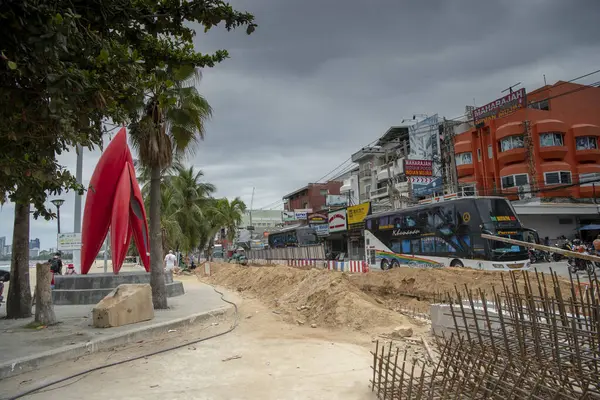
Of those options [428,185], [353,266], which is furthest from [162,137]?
[428,185]

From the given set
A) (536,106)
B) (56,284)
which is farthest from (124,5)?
(536,106)

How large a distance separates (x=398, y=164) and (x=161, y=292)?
44602mm

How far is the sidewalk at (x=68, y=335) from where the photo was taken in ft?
22.0

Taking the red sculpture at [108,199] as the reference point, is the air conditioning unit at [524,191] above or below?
above

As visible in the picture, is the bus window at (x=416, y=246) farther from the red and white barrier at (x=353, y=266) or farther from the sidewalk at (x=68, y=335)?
the sidewalk at (x=68, y=335)

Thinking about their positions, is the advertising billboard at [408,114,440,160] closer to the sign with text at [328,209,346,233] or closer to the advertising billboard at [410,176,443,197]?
the advertising billboard at [410,176,443,197]

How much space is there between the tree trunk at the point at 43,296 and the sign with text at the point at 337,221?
26926 millimetres

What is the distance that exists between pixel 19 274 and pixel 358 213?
25.5m

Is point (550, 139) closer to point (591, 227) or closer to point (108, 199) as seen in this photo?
point (591, 227)

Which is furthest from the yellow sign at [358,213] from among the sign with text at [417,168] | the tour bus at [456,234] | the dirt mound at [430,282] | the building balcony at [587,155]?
the building balcony at [587,155]

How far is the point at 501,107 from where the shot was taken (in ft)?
135

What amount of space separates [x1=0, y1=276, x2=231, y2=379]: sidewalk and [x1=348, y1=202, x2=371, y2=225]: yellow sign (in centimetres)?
2143

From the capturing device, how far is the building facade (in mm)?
75000

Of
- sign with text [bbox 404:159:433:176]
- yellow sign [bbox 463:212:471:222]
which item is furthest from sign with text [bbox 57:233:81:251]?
sign with text [bbox 404:159:433:176]
